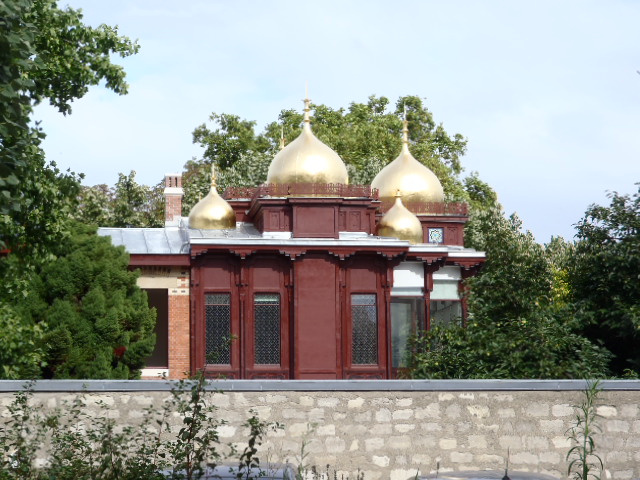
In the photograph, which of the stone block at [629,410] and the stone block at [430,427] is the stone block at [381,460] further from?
the stone block at [629,410]

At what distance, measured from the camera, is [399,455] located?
13000mm

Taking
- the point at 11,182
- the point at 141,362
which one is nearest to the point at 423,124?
the point at 141,362

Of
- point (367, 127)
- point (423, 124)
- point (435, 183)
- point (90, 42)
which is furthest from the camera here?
point (423, 124)

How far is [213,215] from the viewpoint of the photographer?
3319cm

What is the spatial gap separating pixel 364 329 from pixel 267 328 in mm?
2655

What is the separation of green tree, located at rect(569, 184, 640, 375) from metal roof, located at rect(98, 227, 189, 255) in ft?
38.8

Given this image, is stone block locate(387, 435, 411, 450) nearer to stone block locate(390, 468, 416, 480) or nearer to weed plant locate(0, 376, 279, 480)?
stone block locate(390, 468, 416, 480)

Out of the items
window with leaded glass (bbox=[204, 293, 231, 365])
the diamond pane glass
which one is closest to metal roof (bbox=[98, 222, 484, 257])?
window with leaded glass (bbox=[204, 293, 231, 365])

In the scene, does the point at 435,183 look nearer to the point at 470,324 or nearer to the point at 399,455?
the point at 470,324

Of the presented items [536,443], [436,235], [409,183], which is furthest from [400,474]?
[409,183]

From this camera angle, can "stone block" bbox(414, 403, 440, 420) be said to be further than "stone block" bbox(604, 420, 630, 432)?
No

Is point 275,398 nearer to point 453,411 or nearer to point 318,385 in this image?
point 318,385

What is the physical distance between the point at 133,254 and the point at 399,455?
705 inches

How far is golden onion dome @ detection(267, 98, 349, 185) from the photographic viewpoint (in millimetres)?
31953
